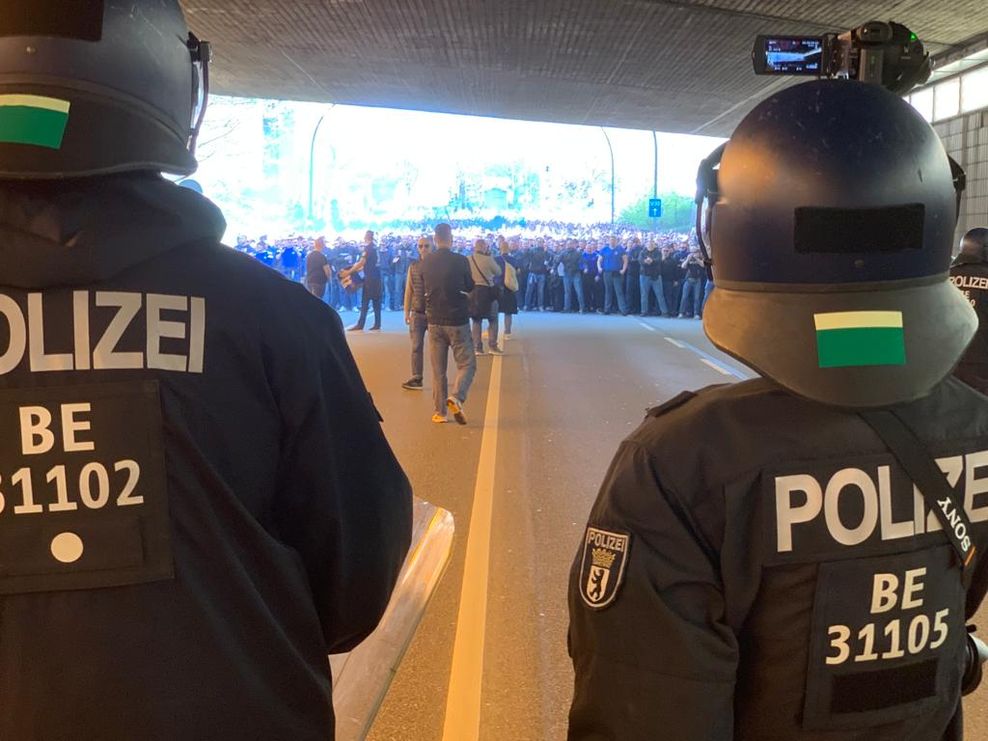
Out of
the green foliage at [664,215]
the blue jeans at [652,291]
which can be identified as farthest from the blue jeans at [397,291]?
the green foliage at [664,215]

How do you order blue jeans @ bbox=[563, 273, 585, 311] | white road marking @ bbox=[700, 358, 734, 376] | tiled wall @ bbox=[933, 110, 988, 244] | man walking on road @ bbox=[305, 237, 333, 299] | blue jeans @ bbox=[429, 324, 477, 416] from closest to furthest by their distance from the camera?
blue jeans @ bbox=[429, 324, 477, 416] < white road marking @ bbox=[700, 358, 734, 376] < tiled wall @ bbox=[933, 110, 988, 244] < man walking on road @ bbox=[305, 237, 333, 299] < blue jeans @ bbox=[563, 273, 585, 311]

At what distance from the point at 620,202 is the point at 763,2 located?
2076 cm

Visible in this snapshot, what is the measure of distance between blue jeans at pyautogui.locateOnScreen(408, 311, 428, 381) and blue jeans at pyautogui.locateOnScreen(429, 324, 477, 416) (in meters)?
1.19

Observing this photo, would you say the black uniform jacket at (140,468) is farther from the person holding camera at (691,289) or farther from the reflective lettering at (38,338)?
the person holding camera at (691,289)

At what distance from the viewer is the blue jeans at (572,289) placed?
25.8m

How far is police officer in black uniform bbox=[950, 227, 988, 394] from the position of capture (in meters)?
6.10

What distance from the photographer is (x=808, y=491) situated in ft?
4.33

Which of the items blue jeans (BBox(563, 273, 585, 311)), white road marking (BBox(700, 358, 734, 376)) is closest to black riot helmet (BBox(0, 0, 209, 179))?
white road marking (BBox(700, 358, 734, 376))

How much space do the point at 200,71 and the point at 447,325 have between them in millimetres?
7893

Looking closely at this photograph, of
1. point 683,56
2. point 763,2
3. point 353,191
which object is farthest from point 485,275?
point 353,191

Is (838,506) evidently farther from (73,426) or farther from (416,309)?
(416,309)

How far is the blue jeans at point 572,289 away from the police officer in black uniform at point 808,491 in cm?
2449

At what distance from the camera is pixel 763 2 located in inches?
524

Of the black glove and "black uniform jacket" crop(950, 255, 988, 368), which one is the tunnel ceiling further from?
the black glove
